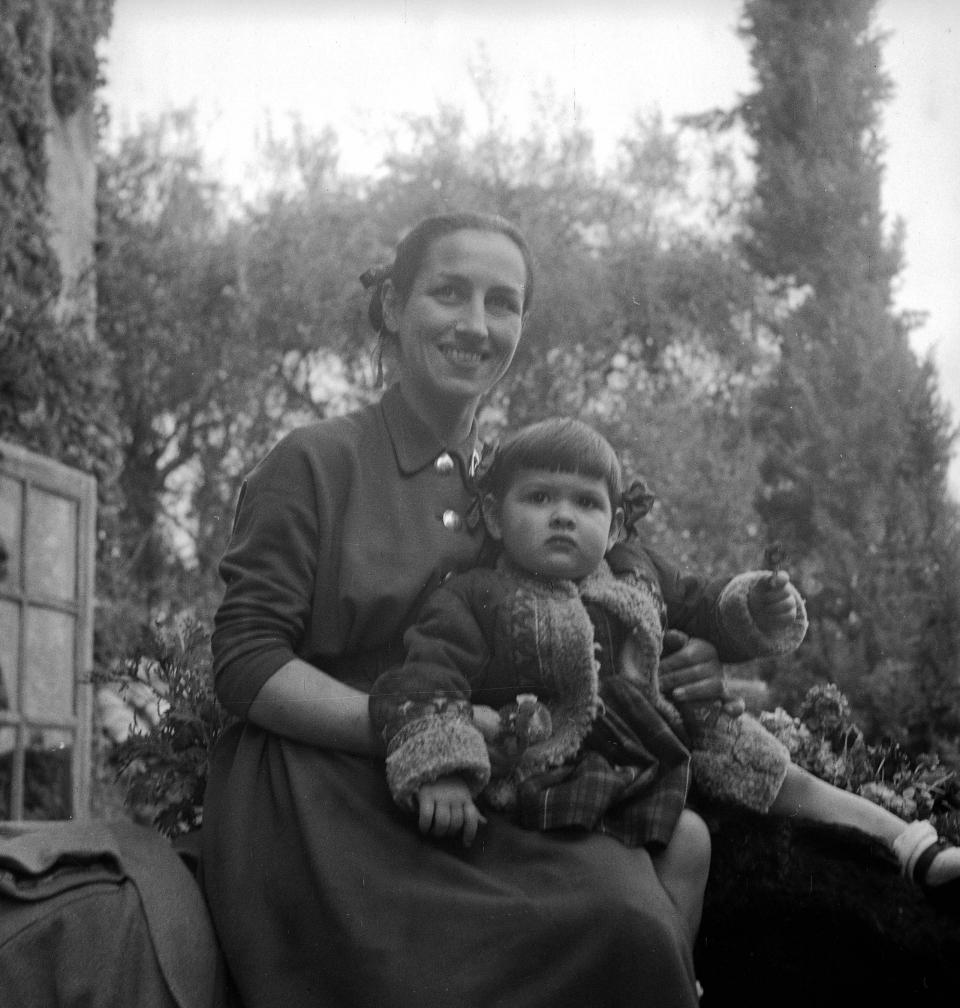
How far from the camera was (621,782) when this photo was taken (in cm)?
203

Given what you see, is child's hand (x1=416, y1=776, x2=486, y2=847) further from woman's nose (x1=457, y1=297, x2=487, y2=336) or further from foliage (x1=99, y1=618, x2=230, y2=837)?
woman's nose (x1=457, y1=297, x2=487, y2=336)

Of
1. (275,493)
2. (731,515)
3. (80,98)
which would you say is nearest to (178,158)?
(80,98)

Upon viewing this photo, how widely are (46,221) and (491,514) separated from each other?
4898 mm

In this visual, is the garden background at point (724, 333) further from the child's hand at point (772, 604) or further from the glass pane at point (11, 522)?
the child's hand at point (772, 604)

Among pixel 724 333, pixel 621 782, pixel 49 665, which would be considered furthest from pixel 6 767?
pixel 724 333

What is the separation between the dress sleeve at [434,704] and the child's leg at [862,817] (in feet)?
1.82

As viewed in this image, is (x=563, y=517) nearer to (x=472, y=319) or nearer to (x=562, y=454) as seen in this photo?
(x=562, y=454)

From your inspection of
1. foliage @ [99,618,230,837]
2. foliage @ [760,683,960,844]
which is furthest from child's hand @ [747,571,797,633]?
foliage @ [99,618,230,837]

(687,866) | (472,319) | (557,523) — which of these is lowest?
(687,866)

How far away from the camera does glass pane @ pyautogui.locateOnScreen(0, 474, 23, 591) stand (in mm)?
5422

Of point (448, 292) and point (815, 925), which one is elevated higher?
point (448, 292)

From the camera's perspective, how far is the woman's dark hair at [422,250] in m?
2.37

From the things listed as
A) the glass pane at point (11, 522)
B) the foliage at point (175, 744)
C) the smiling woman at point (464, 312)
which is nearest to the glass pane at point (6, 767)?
the glass pane at point (11, 522)

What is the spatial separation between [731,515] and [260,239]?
20.1 feet
